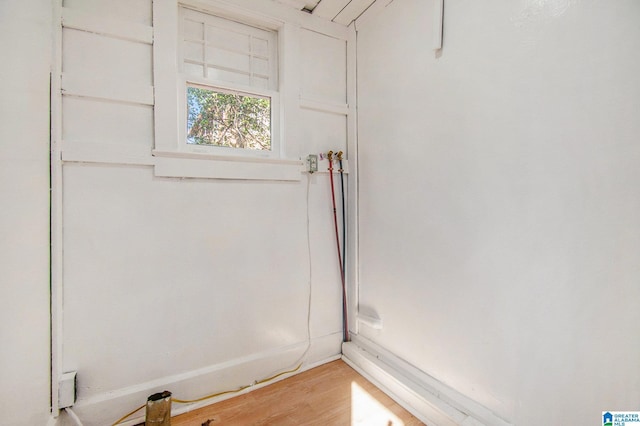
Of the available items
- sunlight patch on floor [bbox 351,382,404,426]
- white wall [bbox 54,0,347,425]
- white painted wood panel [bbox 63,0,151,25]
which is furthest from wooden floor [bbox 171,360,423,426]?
white painted wood panel [bbox 63,0,151,25]

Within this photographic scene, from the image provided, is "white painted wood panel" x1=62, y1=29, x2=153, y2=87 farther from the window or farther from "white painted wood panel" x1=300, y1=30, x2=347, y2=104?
"white painted wood panel" x1=300, y1=30, x2=347, y2=104

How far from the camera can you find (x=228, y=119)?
6.69ft

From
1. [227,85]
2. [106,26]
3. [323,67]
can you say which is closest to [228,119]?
[227,85]

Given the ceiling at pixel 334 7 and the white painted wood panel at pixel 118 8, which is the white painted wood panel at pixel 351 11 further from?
the white painted wood panel at pixel 118 8

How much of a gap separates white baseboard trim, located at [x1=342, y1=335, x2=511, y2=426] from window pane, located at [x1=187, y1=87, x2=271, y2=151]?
5.65 feet

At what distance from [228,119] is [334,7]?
1.17m

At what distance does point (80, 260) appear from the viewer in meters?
1.59

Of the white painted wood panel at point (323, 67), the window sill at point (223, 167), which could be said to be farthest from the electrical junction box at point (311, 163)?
the white painted wood panel at point (323, 67)

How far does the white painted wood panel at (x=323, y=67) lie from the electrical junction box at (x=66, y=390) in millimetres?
2227

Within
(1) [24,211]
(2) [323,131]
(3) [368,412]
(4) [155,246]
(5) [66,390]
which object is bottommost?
(3) [368,412]

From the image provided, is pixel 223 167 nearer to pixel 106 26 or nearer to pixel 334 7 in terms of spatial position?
pixel 106 26

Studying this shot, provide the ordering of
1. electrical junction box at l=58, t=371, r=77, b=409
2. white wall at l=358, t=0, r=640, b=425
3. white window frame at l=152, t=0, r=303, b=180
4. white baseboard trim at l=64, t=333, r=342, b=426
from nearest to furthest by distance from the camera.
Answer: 1. white wall at l=358, t=0, r=640, b=425
2. electrical junction box at l=58, t=371, r=77, b=409
3. white baseboard trim at l=64, t=333, r=342, b=426
4. white window frame at l=152, t=0, r=303, b=180

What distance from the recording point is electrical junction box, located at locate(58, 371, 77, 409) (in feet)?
4.94

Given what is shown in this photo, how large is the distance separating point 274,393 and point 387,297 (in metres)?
1.00
